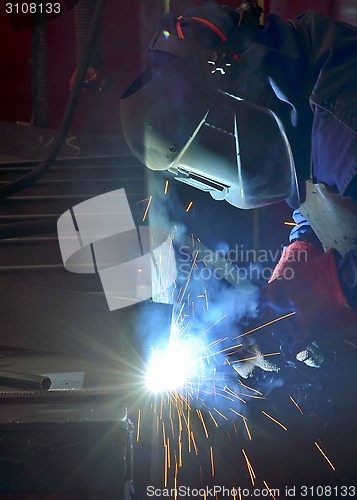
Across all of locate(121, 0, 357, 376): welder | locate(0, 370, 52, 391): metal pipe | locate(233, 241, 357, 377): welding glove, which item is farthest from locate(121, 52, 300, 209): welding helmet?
locate(0, 370, 52, 391): metal pipe

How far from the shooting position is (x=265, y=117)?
4.93 feet

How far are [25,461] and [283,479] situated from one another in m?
0.89

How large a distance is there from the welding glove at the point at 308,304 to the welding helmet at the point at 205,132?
209 millimetres

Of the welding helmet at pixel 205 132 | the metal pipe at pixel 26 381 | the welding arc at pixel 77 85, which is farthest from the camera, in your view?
the welding arc at pixel 77 85

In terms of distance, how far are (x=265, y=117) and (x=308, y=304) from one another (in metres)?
0.46

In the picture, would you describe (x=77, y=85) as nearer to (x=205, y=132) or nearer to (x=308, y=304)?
(x=205, y=132)

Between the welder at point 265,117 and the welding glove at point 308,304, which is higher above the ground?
the welder at point 265,117

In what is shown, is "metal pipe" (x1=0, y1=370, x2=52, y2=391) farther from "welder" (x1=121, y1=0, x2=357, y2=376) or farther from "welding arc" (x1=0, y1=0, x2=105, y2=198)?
"welding arc" (x1=0, y1=0, x2=105, y2=198)

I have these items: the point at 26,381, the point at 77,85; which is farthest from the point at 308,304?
the point at 77,85

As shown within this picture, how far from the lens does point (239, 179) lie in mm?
1540

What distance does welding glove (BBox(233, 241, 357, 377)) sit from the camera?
1432 mm

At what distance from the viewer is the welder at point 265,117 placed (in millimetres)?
1408

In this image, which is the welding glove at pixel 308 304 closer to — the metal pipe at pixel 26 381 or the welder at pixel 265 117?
the welder at pixel 265 117

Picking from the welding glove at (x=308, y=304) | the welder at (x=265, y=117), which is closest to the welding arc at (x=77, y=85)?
the welder at (x=265, y=117)
